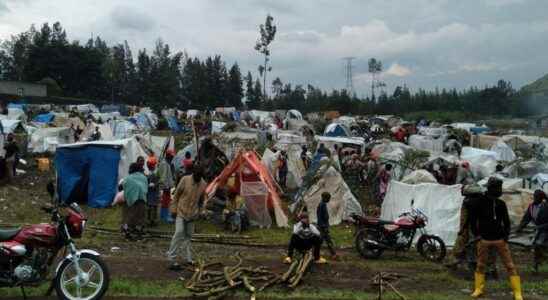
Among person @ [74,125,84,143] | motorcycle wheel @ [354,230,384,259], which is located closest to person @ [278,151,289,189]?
motorcycle wheel @ [354,230,384,259]

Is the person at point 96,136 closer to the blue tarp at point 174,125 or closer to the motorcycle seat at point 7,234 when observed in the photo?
the blue tarp at point 174,125

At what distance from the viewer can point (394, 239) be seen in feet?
36.1

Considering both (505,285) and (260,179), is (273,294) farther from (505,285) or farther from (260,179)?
(260,179)

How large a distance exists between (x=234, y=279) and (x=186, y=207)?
4.89 ft

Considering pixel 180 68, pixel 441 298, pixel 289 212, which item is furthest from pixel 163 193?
pixel 180 68

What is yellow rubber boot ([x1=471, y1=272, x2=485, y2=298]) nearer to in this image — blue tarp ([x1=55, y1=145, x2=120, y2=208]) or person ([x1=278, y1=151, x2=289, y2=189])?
blue tarp ([x1=55, y1=145, x2=120, y2=208])

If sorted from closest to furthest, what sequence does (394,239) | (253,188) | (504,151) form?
(394,239), (253,188), (504,151)

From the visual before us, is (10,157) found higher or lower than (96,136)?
lower

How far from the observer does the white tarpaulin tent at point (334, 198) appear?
14930mm

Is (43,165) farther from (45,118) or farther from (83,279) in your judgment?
(83,279)

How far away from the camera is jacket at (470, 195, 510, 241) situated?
740cm

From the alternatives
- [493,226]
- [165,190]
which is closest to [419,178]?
[165,190]

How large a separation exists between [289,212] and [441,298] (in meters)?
8.41

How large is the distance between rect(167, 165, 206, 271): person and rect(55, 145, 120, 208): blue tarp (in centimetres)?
777
